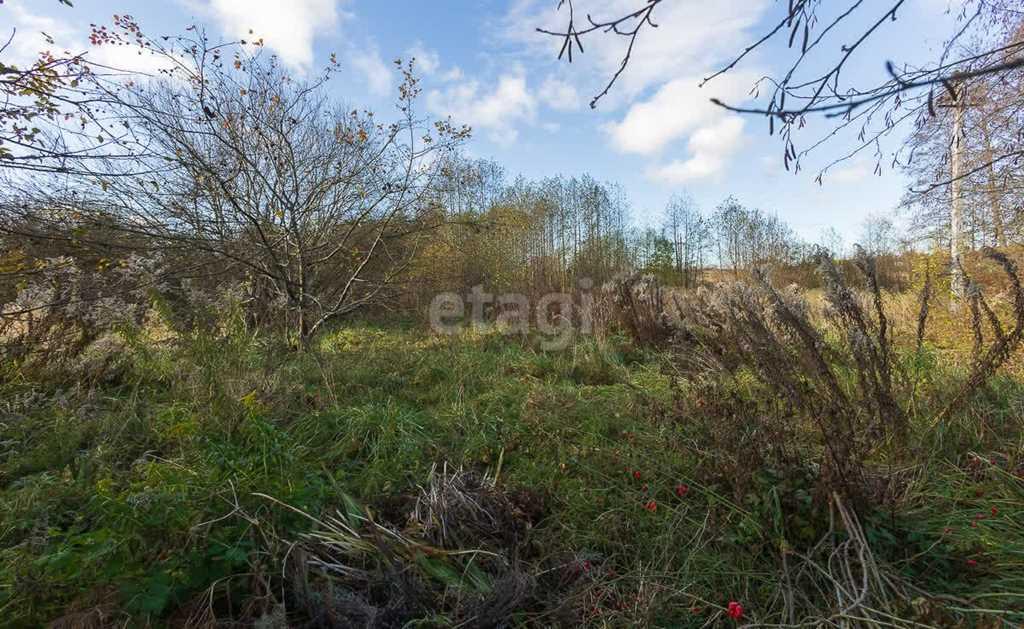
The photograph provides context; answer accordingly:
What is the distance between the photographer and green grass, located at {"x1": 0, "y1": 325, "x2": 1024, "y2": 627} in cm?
138

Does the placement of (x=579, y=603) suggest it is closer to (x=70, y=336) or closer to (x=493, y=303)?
(x=70, y=336)

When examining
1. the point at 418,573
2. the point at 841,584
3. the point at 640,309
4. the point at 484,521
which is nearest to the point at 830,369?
the point at 841,584

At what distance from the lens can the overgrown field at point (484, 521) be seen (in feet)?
4.35

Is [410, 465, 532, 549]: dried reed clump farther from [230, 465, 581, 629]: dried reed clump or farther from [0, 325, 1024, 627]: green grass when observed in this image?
[0, 325, 1024, 627]: green grass

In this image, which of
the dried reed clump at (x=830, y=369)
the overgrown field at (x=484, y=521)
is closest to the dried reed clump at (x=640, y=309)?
the overgrown field at (x=484, y=521)

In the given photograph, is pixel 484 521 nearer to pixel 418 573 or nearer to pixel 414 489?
pixel 418 573

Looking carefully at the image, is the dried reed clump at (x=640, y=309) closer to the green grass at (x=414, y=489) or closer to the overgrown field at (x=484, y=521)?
the green grass at (x=414, y=489)

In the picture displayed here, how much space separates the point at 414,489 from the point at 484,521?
0.47 m

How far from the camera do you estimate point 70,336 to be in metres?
3.90

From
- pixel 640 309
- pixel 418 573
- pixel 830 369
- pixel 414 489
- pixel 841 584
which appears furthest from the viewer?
pixel 640 309

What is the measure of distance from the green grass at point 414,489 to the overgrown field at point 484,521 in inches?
0.4

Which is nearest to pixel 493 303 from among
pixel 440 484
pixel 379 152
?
pixel 379 152

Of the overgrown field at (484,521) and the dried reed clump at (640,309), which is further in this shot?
the dried reed clump at (640,309)

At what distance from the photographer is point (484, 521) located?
1.79 m
